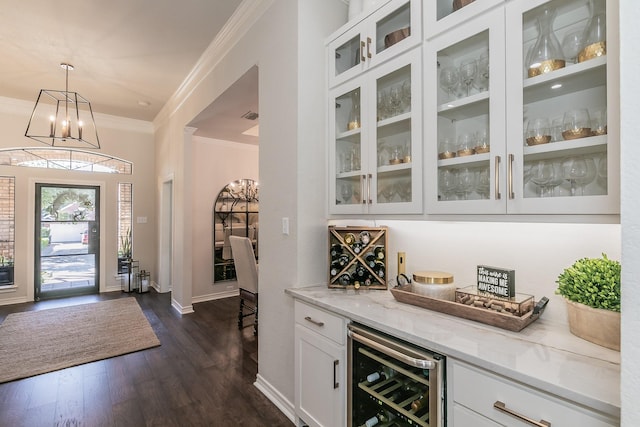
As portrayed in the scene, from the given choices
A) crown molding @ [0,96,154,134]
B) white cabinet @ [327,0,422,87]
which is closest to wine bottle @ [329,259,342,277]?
white cabinet @ [327,0,422,87]


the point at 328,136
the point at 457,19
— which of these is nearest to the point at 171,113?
the point at 328,136

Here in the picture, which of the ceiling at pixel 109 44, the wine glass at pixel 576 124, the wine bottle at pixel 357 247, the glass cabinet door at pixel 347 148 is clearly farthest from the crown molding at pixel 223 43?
the wine glass at pixel 576 124

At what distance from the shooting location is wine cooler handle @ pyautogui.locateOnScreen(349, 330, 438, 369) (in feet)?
3.98

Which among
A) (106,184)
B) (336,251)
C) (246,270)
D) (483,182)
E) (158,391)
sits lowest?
(158,391)

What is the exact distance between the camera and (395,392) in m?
1.49

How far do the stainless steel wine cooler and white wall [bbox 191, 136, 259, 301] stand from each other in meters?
4.14

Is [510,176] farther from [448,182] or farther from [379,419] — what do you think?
[379,419]

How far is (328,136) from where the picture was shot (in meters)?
2.22

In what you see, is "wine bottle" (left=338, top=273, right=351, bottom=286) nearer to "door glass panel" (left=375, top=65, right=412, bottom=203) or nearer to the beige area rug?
"door glass panel" (left=375, top=65, right=412, bottom=203)

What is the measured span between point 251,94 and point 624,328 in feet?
10.9

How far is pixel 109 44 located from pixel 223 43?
1.22 metres

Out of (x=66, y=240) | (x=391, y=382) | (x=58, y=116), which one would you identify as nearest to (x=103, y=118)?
(x=58, y=116)

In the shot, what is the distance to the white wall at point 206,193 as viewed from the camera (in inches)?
201

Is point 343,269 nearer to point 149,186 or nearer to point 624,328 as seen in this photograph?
point 624,328
